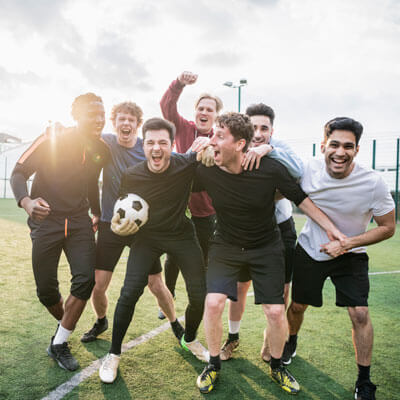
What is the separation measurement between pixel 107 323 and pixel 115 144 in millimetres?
2063

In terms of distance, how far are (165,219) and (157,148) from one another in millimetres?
685

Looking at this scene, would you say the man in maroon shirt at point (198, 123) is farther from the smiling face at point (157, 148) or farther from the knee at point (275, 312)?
the knee at point (275, 312)

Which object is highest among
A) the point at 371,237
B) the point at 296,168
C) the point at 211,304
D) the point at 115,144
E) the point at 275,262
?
the point at 115,144

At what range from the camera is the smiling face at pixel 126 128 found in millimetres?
3922

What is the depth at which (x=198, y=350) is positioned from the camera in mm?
3510

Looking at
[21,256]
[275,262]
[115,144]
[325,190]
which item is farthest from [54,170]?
[21,256]

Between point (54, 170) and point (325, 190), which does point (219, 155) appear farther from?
point (54, 170)

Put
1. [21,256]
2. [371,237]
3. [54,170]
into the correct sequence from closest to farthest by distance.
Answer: [371,237] → [54,170] → [21,256]

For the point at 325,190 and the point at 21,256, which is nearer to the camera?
the point at 325,190

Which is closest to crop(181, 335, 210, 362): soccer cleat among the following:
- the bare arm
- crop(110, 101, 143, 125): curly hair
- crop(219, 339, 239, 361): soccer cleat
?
crop(219, 339, 239, 361): soccer cleat

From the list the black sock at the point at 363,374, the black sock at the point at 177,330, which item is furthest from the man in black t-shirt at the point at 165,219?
the black sock at the point at 363,374

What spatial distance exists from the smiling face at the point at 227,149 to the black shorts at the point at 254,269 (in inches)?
29.0

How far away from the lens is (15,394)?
9.05 ft

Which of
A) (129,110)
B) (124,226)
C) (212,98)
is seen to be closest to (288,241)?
(124,226)
